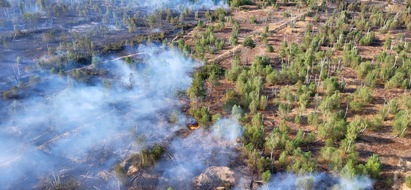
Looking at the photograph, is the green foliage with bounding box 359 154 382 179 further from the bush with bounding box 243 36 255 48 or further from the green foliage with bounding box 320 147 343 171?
the bush with bounding box 243 36 255 48

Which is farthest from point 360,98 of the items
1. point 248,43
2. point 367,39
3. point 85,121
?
point 85,121

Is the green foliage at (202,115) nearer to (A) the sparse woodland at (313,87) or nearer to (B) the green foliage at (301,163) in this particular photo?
(A) the sparse woodland at (313,87)

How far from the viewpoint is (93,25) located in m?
40.3

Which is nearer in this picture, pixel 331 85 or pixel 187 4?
pixel 331 85

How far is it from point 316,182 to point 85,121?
46.8ft

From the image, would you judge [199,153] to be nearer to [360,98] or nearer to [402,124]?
[402,124]

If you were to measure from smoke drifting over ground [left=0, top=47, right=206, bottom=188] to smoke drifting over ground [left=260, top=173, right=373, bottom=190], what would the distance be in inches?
291

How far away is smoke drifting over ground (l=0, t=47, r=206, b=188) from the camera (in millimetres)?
20891

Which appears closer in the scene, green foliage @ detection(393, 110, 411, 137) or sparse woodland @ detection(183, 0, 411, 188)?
sparse woodland @ detection(183, 0, 411, 188)

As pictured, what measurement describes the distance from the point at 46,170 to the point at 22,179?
3.96 ft

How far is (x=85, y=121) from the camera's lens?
24.1 m

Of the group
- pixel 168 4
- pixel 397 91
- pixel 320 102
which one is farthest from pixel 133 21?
pixel 397 91

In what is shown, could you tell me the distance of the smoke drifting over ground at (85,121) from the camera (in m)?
20.9

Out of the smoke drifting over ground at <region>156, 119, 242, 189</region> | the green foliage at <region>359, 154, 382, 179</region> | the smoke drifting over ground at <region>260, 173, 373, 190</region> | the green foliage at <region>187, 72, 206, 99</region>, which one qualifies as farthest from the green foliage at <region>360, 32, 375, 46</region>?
the smoke drifting over ground at <region>260, 173, 373, 190</region>
